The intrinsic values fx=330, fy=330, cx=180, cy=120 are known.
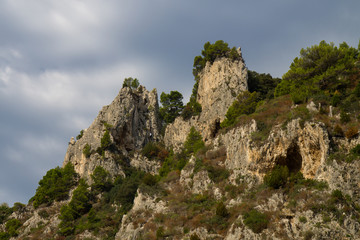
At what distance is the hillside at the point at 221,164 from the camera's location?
31156 mm

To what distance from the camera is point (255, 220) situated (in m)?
31.0

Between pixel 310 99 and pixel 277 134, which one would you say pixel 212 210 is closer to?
pixel 277 134

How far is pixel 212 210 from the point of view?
37.4 meters

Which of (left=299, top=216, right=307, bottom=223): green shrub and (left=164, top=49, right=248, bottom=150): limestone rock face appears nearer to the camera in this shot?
(left=299, top=216, right=307, bottom=223): green shrub

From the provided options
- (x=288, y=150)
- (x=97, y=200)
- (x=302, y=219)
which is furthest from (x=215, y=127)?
(x=302, y=219)

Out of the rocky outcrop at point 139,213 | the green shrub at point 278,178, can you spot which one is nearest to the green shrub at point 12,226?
the rocky outcrop at point 139,213

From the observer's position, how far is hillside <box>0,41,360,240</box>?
31156 mm

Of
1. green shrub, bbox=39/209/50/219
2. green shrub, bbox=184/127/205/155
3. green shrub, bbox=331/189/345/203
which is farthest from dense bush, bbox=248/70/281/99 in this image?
green shrub, bbox=39/209/50/219

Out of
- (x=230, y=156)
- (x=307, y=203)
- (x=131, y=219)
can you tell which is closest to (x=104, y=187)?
(x=131, y=219)

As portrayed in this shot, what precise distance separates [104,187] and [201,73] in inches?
1382

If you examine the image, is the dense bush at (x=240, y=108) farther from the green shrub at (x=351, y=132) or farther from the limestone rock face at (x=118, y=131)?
the limestone rock face at (x=118, y=131)

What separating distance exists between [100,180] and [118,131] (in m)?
13.6

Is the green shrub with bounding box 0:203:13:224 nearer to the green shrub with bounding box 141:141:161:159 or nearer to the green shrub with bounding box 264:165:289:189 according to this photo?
the green shrub with bounding box 141:141:161:159

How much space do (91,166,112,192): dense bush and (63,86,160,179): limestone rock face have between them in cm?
166
